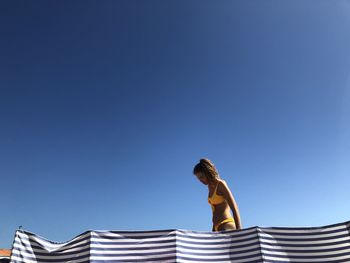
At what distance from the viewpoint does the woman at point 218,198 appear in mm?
4535

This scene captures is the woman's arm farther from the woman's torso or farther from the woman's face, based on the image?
the woman's face

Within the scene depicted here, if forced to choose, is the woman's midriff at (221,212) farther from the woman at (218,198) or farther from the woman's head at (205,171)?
the woman's head at (205,171)

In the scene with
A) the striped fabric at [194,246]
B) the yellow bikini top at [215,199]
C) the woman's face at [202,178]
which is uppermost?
the woman's face at [202,178]

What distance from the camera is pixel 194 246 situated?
3.88 metres

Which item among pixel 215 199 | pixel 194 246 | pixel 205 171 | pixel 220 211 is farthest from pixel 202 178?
pixel 194 246

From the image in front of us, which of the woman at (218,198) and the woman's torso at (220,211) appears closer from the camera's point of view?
the woman at (218,198)

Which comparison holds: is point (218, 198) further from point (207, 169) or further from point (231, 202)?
point (207, 169)

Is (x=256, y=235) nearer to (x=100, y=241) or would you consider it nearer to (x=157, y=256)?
(x=157, y=256)

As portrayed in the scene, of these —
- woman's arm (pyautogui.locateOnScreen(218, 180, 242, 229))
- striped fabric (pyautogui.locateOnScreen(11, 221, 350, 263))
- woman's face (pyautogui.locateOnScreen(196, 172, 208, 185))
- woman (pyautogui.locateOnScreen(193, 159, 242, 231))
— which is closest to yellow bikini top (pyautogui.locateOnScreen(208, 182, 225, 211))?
woman (pyautogui.locateOnScreen(193, 159, 242, 231))

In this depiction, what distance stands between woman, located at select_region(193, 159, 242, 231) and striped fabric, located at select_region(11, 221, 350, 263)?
1.96 feet

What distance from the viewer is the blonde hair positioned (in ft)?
16.1

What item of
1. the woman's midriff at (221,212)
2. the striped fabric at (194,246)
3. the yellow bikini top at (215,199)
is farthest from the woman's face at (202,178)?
the striped fabric at (194,246)

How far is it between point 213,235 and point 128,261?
1197mm

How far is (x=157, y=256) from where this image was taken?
150 inches
